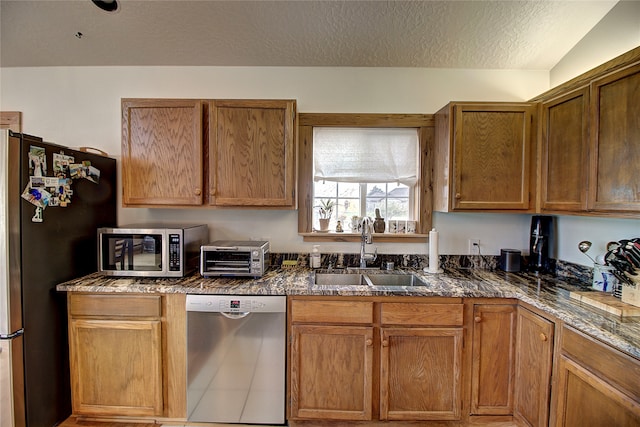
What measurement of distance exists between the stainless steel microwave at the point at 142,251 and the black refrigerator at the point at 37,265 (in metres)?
0.19

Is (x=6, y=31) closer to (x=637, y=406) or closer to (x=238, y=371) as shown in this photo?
(x=238, y=371)

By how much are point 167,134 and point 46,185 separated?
738 mm

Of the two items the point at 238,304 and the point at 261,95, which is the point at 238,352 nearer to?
the point at 238,304

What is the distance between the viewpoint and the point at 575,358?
1275mm

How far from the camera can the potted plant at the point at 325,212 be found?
230 centimetres

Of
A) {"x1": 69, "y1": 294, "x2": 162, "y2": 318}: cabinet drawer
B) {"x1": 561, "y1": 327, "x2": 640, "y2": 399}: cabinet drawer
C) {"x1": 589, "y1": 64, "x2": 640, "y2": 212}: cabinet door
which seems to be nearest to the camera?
{"x1": 561, "y1": 327, "x2": 640, "y2": 399}: cabinet drawer

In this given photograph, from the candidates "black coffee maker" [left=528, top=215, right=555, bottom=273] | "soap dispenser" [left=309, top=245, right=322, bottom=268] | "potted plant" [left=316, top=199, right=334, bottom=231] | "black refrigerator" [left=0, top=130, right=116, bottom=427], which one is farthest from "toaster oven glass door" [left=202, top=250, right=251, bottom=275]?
"black coffee maker" [left=528, top=215, right=555, bottom=273]

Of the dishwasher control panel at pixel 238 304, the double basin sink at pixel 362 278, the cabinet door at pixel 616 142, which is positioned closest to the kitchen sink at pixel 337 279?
the double basin sink at pixel 362 278

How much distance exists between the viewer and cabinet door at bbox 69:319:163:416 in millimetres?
1696

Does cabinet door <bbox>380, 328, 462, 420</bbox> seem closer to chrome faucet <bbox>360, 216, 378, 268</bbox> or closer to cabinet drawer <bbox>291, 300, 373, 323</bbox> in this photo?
cabinet drawer <bbox>291, 300, 373, 323</bbox>

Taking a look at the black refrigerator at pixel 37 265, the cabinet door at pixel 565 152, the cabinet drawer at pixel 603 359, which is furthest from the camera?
the cabinet door at pixel 565 152

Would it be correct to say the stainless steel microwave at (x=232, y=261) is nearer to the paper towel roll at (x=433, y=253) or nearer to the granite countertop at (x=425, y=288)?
the granite countertop at (x=425, y=288)

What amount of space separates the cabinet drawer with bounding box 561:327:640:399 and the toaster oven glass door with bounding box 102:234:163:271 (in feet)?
7.78

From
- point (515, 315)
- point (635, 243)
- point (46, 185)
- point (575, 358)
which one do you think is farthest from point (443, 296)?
point (46, 185)
